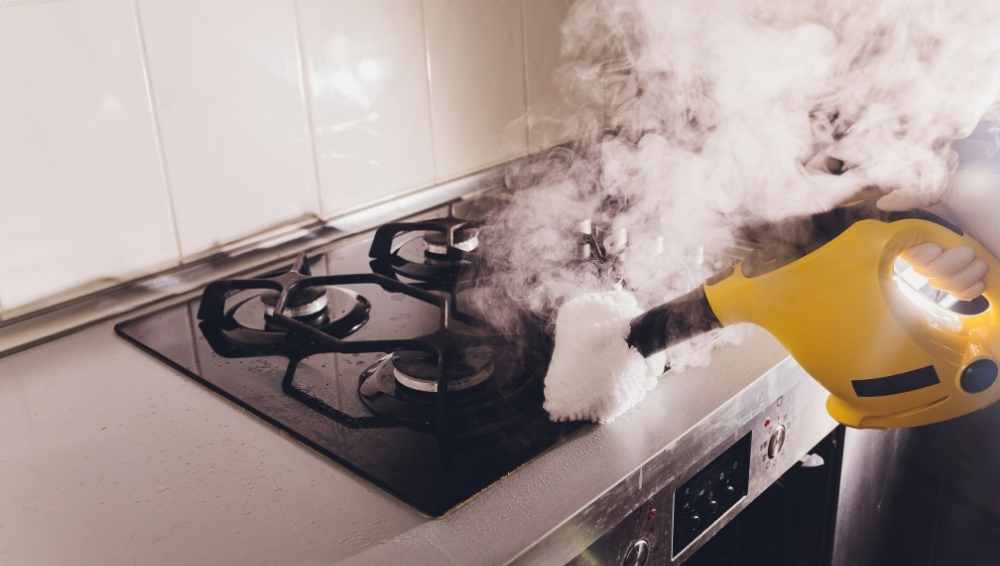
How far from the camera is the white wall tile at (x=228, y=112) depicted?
3.26ft

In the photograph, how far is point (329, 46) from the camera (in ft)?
3.71

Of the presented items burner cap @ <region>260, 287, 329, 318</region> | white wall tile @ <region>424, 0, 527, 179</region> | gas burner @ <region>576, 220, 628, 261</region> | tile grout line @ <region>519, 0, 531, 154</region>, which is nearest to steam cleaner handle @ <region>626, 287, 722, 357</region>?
gas burner @ <region>576, 220, 628, 261</region>

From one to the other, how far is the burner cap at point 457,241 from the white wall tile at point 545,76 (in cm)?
42

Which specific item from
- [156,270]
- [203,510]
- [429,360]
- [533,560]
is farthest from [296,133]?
[533,560]

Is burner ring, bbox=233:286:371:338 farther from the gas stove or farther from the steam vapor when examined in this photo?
the steam vapor

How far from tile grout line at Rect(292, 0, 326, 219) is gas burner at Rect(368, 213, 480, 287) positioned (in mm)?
118

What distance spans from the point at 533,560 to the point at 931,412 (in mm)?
325

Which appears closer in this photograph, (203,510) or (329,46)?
(203,510)

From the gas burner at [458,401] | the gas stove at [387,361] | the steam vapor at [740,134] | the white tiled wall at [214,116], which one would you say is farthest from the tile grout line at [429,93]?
the gas burner at [458,401]

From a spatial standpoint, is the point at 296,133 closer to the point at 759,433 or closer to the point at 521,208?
the point at 521,208

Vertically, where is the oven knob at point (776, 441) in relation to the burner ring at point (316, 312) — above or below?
below

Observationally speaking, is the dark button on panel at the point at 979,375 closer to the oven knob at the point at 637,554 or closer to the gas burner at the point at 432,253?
the oven knob at the point at 637,554

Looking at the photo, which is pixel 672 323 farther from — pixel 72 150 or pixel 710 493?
pixel 72 150

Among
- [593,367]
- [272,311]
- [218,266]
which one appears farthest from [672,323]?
[218,266]
